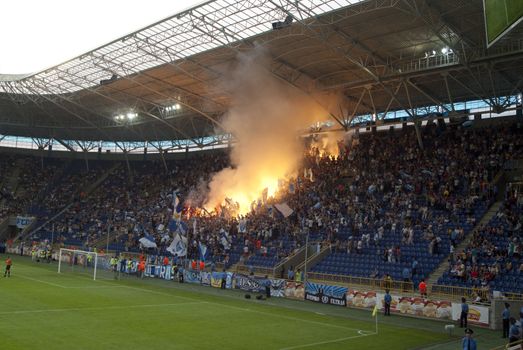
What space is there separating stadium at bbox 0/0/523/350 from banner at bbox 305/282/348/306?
0.39 ft

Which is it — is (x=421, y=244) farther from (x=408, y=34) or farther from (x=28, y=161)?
(x=28, y=161)

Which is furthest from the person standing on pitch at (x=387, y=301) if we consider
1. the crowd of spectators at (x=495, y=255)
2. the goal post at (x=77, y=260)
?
the goal post at (x=77, y=260)

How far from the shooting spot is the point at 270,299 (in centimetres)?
3083

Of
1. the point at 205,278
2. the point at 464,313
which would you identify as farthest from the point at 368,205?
the point at 464,313

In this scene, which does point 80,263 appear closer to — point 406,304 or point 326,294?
point 326,294

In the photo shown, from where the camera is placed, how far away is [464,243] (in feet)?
Result: 103

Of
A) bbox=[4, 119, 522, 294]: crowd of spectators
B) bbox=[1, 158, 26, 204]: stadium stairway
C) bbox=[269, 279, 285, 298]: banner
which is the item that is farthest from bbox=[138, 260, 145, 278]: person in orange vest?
bbox=[1, 158, 26, 204]: stadium stairway

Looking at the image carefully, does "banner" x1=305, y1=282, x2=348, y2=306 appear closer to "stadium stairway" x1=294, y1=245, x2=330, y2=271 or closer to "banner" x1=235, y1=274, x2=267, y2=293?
"banner" x1=235, y1=274, x2=267, y2=293

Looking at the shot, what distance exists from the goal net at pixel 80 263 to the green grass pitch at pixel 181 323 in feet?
30.5

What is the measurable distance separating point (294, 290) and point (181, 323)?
1128 centimetres

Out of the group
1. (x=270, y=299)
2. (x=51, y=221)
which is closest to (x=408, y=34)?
(x=270, y=299)

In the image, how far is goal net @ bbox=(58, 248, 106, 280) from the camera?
41312 mm

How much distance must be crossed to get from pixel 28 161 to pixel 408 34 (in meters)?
57.4

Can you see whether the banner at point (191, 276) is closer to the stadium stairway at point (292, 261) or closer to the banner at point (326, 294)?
the stadium stairway at point (292, 261)
